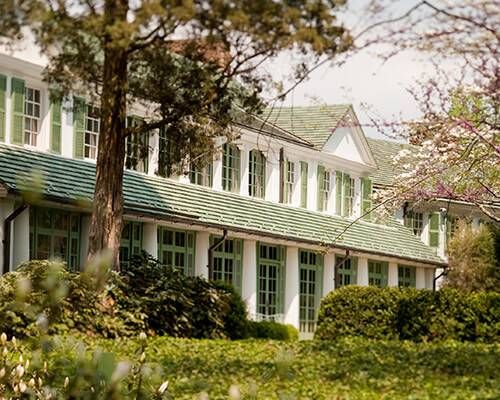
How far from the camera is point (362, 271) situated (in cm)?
3641

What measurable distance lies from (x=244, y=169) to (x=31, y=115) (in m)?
9.66

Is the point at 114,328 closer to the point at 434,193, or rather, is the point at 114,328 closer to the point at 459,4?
the point at 434,193

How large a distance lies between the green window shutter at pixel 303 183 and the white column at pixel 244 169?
323 centimetres

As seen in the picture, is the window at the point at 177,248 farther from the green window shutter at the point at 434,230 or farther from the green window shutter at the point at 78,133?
the green window shutter at the point at 434,230

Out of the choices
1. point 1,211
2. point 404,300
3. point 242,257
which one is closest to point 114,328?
point 1,211

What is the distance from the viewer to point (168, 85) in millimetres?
17234

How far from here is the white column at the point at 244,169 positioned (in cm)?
3127

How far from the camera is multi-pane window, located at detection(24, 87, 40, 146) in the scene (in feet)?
73.8

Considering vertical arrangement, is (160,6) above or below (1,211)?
above

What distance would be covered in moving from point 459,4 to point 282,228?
18.3 m

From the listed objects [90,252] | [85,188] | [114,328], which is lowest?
[114,328]

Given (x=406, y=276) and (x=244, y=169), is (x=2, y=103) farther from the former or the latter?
(x=406, y=276)

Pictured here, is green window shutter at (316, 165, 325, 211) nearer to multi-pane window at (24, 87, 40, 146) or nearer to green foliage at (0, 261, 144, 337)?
multi-pane window at (24, 87, 40, 146)

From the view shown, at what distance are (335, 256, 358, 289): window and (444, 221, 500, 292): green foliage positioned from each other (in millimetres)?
5914
